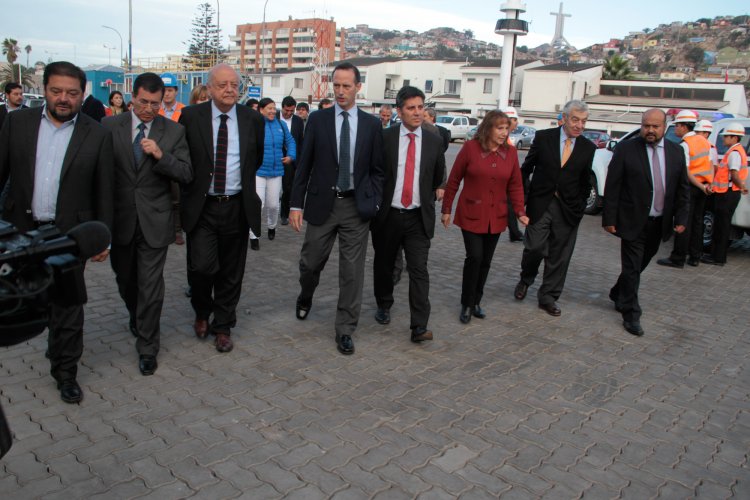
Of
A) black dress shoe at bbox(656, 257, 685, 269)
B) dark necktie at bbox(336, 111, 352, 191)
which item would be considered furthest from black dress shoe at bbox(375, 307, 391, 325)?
black dress shoe at bbox(656, 257, 685, 269)

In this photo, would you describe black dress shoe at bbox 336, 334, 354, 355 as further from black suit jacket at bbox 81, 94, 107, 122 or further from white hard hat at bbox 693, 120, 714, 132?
white hard hat at bbox 693, 120, 714, 132

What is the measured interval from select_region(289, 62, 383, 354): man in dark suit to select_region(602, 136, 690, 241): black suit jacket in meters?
2.46

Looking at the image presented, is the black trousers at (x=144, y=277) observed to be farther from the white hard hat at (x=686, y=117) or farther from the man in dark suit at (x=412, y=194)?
the white hard hat at (x=686, y=117)

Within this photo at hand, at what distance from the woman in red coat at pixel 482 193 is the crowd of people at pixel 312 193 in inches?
0.5

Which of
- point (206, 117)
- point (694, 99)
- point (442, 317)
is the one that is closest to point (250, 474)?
point (206, 117)

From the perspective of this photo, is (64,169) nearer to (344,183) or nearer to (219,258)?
(219,258)

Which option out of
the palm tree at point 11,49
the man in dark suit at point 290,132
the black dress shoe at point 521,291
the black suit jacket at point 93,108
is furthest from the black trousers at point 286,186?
the palm tree at point 11,49

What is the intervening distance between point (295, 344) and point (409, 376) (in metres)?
1.04

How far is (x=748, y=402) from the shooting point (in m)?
4.64

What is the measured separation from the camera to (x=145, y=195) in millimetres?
4410

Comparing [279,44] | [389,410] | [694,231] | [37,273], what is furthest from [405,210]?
[279,44]

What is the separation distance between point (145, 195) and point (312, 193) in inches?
50.8

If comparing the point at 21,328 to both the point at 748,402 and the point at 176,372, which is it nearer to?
the point at 176,372

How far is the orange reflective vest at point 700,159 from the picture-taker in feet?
29.0
